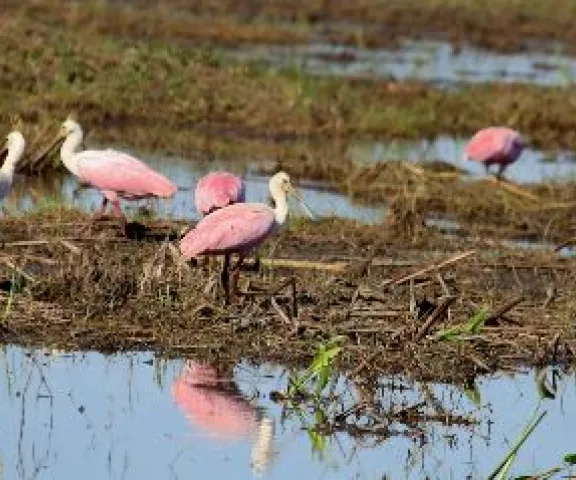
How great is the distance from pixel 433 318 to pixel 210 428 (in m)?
1.94

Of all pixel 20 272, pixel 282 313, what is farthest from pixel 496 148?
pixel 20 272

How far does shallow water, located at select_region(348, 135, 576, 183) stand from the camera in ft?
63.0

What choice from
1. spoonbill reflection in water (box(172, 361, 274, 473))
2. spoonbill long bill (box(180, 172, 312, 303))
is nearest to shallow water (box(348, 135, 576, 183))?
spoonbill long bill (box(180, 172, 312, 303))

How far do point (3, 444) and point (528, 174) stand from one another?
460 inches

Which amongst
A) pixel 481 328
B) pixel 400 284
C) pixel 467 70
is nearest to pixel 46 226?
pixel 400 284

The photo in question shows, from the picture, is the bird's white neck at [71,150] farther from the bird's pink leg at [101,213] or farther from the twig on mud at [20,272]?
the twig on mud at [20,272]

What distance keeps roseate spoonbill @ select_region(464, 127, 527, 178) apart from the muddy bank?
232 inches

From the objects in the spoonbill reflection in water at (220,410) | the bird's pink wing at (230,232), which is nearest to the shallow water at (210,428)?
the spoonbill reflection in water at (220,410)

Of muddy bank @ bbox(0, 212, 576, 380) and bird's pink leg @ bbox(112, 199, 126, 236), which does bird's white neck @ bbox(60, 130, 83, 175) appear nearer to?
bird's pink leg @ bbox(112, 199, 126, 236)

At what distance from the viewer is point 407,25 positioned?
113ft

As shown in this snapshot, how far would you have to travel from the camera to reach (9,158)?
44.3ft

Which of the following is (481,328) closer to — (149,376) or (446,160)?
(149,376)

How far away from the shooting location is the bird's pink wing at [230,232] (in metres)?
11.2

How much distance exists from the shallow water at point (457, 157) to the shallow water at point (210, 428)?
26.7 feet
